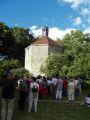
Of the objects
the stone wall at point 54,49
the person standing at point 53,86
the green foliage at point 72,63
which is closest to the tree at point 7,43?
the stone wall at point 54,49

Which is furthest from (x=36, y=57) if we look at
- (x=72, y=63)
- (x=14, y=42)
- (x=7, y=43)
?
(x=72, y=63)

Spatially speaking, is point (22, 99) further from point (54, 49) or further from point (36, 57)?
point (54, 49)

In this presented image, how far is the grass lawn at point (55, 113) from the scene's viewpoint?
66.5 feet

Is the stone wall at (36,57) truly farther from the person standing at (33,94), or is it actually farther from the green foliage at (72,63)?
the person standing at (33,94)

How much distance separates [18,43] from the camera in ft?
311

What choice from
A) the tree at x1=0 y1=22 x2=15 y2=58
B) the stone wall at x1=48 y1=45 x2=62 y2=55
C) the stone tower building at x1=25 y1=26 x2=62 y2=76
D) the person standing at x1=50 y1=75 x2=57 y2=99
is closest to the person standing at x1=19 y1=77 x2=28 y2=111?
the person standing at x1=50 y1=75 x2=57 y2=99

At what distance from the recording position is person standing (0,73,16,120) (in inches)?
698

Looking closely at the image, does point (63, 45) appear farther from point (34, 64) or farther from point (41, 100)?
point (41, 100)

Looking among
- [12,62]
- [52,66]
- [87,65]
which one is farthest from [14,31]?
[87,65]

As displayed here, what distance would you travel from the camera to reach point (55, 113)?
21719 mm

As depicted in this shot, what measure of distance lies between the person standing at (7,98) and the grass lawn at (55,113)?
1.78m

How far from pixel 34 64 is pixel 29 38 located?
25806 millimetres

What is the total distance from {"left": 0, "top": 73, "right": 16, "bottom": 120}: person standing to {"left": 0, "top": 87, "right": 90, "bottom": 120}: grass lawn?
1.78 metres

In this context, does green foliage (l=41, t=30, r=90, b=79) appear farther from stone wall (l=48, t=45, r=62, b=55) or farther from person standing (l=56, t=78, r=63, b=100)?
stone wall (l=48, t=45, r=62, b=55)
